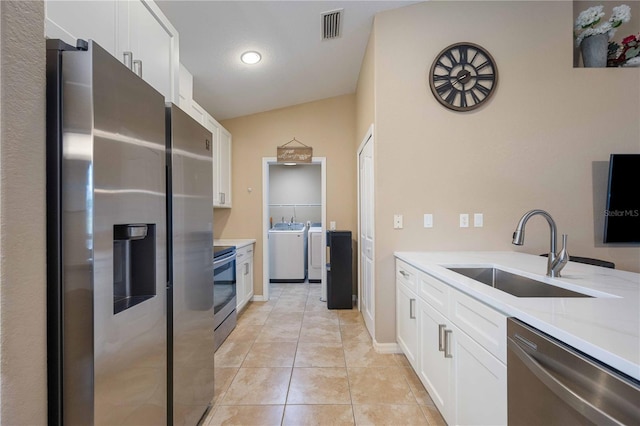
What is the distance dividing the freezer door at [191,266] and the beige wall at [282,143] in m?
2.28

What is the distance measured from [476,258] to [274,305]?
8.64 feet

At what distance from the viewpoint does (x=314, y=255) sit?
495 centimetres

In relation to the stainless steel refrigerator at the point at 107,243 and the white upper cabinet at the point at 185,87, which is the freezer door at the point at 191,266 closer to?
the stainless steel refrigerator at the point at 107,243

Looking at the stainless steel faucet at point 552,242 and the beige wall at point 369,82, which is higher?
the beige wall at point 369,82

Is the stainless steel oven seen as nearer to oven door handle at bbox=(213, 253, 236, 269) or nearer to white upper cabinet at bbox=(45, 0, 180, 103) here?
oven door handle at bbox=(213, 253, 236, 269)

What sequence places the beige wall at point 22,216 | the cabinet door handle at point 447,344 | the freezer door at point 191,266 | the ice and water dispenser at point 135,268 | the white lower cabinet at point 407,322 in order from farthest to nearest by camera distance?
the white lower cabinet at point 407,322 < the cabinet door handle at point 447,344 < the freezer door at point 191,266 < the ice and water dispenser at point 135,268 < the beige wall at point 22,216

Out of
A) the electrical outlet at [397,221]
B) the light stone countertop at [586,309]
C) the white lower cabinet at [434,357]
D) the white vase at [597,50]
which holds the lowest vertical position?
the white lower cabinet at [434,357]

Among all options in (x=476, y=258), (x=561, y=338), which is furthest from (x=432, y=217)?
(x=561, y=338)

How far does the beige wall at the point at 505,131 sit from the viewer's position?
233cm

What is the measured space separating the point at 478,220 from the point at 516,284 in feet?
2.61

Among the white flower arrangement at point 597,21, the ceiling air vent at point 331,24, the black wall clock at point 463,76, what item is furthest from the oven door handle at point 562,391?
the white flower arrangement at point 597,21

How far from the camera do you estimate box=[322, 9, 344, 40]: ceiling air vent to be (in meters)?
2.29

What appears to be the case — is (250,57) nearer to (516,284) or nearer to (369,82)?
(369,82)

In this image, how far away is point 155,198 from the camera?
3.58ft
